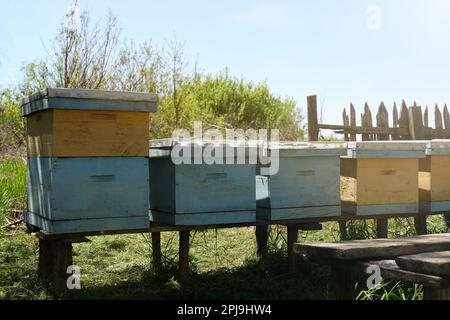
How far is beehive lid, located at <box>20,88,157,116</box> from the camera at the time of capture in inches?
171

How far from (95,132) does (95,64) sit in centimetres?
852

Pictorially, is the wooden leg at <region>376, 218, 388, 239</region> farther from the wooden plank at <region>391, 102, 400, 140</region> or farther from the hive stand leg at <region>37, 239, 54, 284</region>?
the wooden plank at <region>391, 102, 400, 140</region>

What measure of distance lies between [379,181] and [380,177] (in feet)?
0.14

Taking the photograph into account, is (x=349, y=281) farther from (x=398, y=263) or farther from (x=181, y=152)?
(x=181, y=152)

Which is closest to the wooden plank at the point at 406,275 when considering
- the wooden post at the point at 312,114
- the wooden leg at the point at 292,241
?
the wooden leg at the point at 292,241

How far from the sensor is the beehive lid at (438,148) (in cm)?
607

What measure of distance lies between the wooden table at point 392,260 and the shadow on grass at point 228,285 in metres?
0.61

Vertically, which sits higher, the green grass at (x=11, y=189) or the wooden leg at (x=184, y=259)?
the green grass at (x=11, y=189)

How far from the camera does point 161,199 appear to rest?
199 inches

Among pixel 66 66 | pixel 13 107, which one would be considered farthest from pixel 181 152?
pixel 13 107

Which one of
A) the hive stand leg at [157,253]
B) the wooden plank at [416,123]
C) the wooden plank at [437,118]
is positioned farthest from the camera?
the wooden plank at [437,118]

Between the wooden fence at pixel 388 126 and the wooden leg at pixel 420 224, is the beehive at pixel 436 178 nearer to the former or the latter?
the wooden leg at pixel 420 224

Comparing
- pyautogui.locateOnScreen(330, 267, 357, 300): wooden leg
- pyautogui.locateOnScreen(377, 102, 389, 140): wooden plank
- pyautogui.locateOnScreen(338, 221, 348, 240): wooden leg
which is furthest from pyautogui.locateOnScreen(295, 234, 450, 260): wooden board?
pyautogui.locateOnScreen(377, 102, 389, 140): wooden plank

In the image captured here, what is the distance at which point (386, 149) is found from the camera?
18.8 feet
